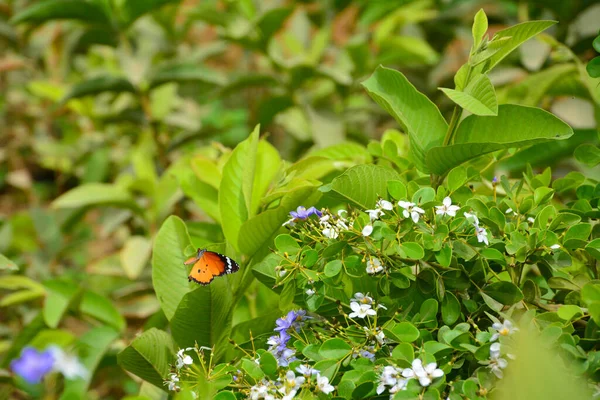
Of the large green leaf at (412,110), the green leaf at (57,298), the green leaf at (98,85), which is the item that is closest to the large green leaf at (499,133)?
the large green leaf at (412,110)

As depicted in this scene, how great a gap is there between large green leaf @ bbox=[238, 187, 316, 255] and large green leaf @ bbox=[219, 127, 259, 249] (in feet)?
0.16

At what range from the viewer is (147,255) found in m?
1.68

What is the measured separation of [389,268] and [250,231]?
230 millimetres

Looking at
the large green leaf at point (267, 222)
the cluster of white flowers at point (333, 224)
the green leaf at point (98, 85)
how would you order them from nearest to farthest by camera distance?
the cluster of white flowers at point (333, 224)
the large green leaf at point (267, 222)
the green leaf at point (98, 85)

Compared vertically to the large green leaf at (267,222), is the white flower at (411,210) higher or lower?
higher

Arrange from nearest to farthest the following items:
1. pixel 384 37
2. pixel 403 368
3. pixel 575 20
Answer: pixel 403 368 → pixel 575 20 → pixel 384 37

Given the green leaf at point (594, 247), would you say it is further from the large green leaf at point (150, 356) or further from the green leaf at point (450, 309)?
the large green leaf at point (150, 356)

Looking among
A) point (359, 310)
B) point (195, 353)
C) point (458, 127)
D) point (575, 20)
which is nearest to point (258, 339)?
point (195, 353)

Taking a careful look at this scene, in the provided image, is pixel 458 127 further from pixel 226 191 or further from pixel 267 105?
pixel 267 105

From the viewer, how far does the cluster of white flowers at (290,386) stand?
0.66 m

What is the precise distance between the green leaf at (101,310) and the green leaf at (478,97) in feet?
2.97

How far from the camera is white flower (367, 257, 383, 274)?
0.70 m

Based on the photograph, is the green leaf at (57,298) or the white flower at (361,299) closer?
the white flower at (361,299)

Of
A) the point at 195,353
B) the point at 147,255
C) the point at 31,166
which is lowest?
the point at 31,166
